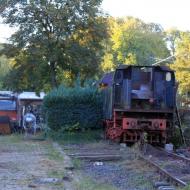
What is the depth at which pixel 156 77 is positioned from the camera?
23.1 meters

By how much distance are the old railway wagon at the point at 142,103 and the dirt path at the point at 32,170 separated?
12.2 ft

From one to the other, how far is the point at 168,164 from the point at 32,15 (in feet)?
92.8

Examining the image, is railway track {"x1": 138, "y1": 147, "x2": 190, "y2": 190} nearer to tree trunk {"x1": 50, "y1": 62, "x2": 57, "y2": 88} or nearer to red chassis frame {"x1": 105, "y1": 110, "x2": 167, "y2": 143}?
red chassis frame {"x1": 105, "y1": 110, "x2": 167, "y2": 143}

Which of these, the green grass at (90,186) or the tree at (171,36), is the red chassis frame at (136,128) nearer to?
the green grass at (90,186)

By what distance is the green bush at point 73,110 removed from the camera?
88.0ft

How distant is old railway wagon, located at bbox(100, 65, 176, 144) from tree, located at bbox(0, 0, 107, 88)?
18.5 m

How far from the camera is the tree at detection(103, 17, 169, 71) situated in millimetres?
78575

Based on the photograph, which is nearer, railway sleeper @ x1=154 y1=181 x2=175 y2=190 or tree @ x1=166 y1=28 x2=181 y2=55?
railway sleeper @ x1=154 y1=181 x2=175 y2=190

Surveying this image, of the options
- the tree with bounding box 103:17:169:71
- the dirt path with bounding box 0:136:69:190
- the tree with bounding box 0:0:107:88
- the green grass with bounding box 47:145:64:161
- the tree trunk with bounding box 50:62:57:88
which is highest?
the tree with bounding box 103:17:169:71

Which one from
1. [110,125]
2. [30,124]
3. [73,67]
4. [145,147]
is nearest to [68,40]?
[73,67]

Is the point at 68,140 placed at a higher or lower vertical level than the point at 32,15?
lower

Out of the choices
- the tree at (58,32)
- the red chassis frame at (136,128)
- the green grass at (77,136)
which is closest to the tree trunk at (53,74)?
the tree at (58,32)

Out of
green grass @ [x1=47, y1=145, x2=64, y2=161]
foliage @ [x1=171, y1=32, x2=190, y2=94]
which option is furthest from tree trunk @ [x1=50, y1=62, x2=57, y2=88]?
green grass @ [x1=47, y1=145, x2=64, y2=161]

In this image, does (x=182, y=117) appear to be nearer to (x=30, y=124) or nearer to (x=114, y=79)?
(x=114, y=79)
